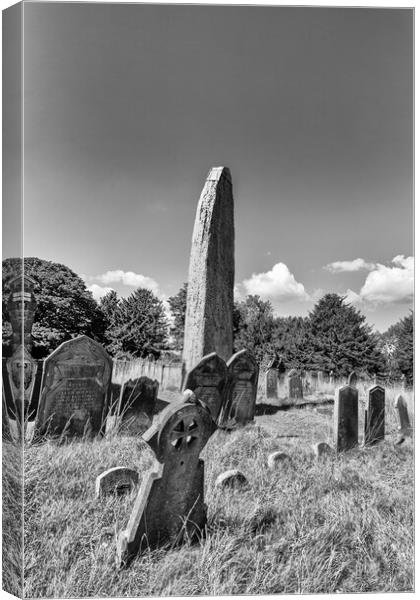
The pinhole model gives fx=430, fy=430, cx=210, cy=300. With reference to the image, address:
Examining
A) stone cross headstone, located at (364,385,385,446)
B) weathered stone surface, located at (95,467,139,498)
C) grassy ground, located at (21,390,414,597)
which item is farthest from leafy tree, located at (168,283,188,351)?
weathered stone surface, located at (95,467,139,498)

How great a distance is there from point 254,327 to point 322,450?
424 inches

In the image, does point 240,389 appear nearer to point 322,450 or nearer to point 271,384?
point 322,450

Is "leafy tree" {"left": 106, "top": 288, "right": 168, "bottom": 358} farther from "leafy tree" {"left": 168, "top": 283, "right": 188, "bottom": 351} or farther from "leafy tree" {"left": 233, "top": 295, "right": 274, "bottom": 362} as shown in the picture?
"leafy tree" {"left": 233, "top": 295, "right": 274, "bottom": 362}

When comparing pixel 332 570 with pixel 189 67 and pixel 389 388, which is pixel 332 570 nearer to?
pixel 189 67

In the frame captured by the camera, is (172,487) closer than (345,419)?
Yes

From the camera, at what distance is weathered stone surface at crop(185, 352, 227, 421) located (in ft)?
17.1

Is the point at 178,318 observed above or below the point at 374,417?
above

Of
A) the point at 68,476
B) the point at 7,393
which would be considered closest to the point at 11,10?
the point at 7,393

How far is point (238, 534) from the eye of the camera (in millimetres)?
2570

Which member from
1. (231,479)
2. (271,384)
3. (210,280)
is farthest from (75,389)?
(271,384)

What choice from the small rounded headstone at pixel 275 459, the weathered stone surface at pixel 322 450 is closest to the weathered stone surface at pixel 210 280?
the weathered stone surface at pixel 322 450

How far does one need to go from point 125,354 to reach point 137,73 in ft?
18.3

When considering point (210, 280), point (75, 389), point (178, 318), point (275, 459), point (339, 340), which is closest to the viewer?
point (275, 459)

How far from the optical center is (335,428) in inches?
186
